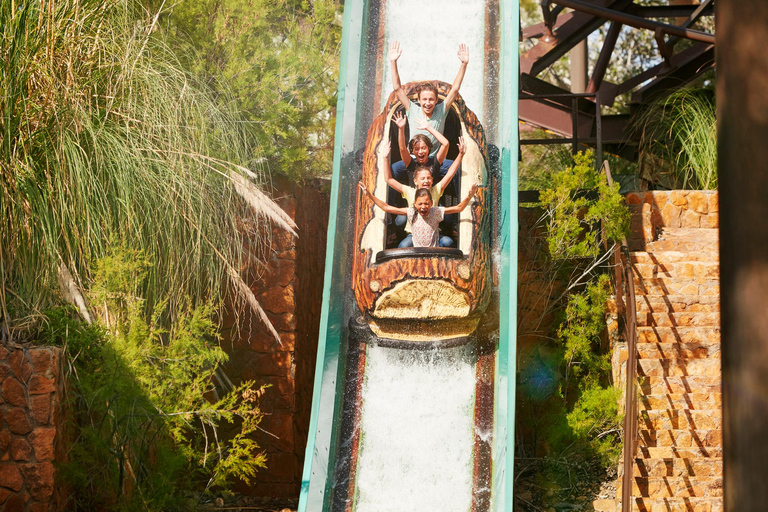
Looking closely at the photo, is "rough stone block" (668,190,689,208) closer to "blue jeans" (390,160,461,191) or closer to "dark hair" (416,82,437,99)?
"blue jeans" (390,160,461,191)

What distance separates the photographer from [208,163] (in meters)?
6.02

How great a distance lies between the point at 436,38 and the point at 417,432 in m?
3.22

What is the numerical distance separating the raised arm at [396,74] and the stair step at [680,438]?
3089mm

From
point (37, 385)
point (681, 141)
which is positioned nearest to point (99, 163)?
point (37, 385)

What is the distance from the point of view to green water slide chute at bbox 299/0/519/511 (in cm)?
543

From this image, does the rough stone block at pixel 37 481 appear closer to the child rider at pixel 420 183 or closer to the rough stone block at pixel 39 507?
the rough stone block at pixel 39 507

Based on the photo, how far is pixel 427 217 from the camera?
5.98m

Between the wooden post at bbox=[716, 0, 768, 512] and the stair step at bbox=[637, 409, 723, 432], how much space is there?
6.03m

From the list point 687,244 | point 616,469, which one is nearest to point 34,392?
point 616,469

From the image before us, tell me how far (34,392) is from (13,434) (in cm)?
27

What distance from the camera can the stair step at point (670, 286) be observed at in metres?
6.84

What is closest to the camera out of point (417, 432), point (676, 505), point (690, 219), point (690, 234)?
point (417, 432)

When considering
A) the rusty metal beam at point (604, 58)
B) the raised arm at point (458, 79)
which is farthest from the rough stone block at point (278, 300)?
the rusty metal beam at point (604, 58)

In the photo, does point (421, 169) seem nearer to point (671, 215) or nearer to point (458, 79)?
point (458, 79)
